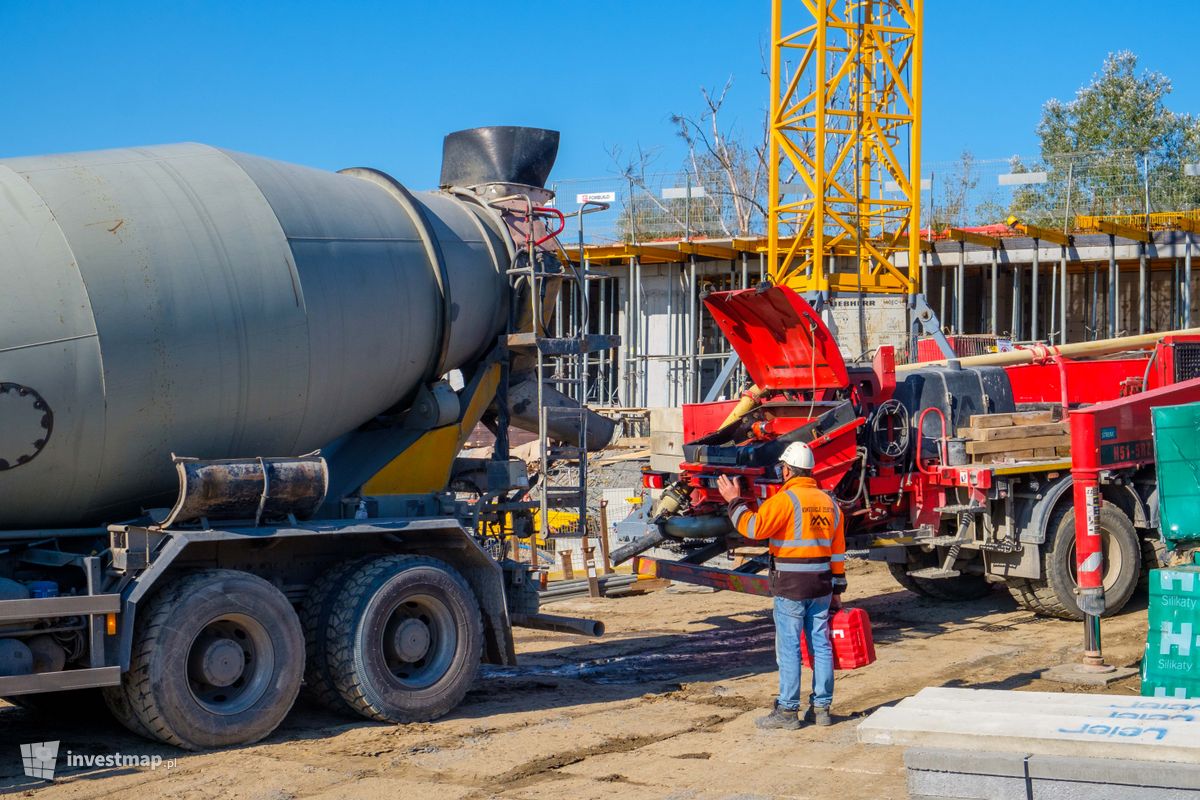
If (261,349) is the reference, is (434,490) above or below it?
below

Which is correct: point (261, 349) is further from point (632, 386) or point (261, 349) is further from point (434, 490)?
point (632, 386)

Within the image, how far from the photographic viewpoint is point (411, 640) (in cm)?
835

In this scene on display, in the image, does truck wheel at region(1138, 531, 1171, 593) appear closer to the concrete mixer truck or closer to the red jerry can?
the red jerry can

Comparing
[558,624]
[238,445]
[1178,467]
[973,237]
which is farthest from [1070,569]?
[973,237]

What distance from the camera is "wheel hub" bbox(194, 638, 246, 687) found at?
743cm

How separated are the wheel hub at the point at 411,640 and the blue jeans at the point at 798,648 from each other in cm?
228

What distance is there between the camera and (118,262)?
24.2ft

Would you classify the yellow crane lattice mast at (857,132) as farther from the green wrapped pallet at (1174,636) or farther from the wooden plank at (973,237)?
the green wrapped pallet at (1174,636)

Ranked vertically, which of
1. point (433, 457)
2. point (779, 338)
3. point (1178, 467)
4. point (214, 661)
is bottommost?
point (214, 661)

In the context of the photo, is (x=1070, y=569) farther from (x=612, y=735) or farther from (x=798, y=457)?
(x=612, y=735)

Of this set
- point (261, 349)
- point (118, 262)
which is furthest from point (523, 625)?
point (118, 262)

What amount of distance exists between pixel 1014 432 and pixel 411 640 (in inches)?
241

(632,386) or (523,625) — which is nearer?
(523,625)

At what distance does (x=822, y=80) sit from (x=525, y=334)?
1574cm
